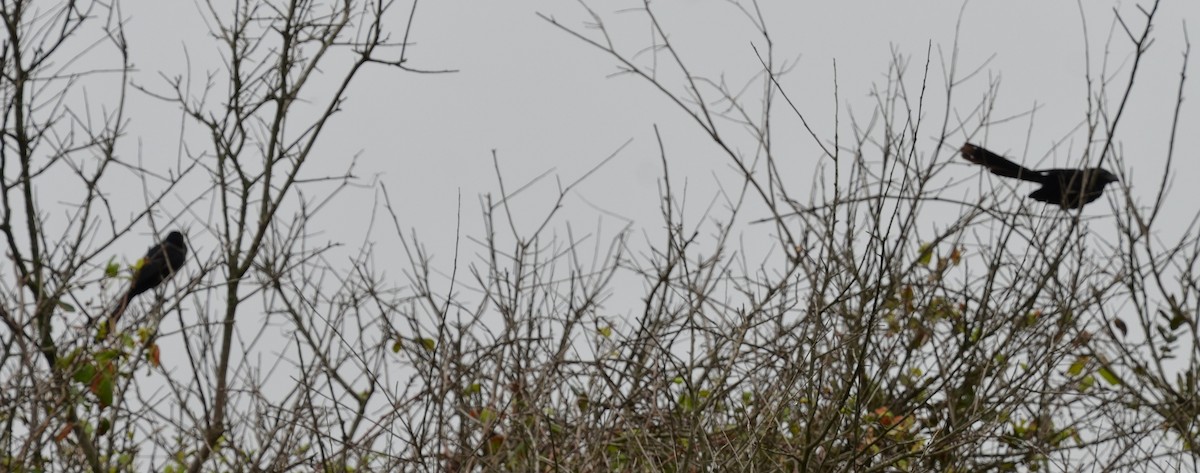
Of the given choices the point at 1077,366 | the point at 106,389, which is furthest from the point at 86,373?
the point at 1077,366

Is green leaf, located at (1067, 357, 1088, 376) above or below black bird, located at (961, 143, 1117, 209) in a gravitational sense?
below

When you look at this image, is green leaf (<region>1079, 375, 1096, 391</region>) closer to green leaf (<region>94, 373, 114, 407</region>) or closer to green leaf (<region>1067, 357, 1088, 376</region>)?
green leaf (<region>1067, 357, 1088, 376</region>)

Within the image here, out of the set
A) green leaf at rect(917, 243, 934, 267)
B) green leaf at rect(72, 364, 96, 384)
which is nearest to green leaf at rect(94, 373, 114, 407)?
green leaf at rect(72, 364, 96, 384)

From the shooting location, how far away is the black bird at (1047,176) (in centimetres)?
534

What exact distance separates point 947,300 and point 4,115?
16.6ft

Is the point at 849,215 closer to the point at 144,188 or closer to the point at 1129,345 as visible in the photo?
the point at 1129,345

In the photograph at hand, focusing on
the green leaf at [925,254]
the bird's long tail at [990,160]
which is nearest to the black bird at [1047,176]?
the bird's long tail at [990,160]

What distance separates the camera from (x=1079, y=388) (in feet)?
20.5

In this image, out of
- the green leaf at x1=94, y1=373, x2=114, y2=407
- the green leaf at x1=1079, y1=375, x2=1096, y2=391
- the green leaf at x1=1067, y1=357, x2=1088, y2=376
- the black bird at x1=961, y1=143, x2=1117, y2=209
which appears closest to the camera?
the green leaf at x1=94, y1=373, x2=114, y2=407

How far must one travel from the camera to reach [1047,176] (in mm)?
6254

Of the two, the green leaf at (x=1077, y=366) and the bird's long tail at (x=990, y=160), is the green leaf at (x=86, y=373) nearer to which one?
the bird's long tail at (x=990, y=160)

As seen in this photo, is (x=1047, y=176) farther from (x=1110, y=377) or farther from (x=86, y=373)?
(x=86, y=373)

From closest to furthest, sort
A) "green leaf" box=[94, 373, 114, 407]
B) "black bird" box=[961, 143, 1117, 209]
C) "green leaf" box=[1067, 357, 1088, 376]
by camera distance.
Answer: "green leaf" box=[94, 373, 114, 407]
"black bird" box=[961, 143, 1117, 209]
"green leaf" box=[1067, 357, 1088, 376]

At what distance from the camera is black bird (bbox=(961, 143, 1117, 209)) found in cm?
534
